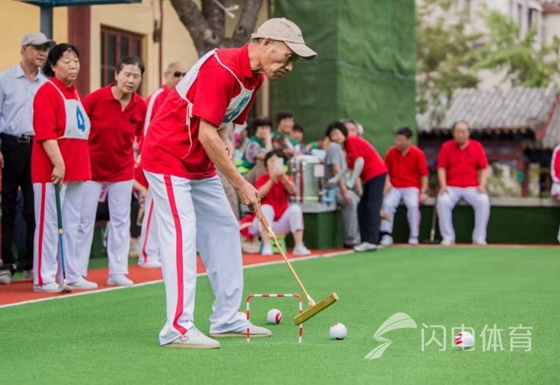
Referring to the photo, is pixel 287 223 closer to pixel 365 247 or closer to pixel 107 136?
pixel 365 247

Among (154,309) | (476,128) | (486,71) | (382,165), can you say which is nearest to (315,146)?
(382,165)

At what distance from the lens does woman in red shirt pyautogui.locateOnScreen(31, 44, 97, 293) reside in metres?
10.4

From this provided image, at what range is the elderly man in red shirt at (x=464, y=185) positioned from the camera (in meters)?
19.1

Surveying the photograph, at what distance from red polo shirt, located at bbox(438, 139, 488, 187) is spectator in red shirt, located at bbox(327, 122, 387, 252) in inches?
94.7

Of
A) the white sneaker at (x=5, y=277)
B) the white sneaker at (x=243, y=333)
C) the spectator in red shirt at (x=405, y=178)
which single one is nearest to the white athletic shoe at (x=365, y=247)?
the spectator in red shirt at (x=405, y=178)

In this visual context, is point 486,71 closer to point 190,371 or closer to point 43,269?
point 43,269

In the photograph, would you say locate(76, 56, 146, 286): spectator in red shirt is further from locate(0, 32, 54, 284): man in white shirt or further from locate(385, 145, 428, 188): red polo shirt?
locate(385, 145, 428, 188): red polo shirt

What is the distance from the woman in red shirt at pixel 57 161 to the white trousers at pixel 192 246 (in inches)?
121

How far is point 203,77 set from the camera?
282 inches

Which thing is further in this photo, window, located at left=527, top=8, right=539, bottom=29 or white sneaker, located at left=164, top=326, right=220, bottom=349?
window, located at left=527, top=8, right=539, bottom=29

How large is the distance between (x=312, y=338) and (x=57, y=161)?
3554mm

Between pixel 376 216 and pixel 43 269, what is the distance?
23.9ft

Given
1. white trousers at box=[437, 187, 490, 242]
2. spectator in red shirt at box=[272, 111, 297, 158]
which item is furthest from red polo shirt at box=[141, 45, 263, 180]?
white trousers at box=[437, 187, 490, 242]

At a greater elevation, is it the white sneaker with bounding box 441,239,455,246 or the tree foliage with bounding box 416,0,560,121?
the tree foliage with bounding box 416,0,560,121
